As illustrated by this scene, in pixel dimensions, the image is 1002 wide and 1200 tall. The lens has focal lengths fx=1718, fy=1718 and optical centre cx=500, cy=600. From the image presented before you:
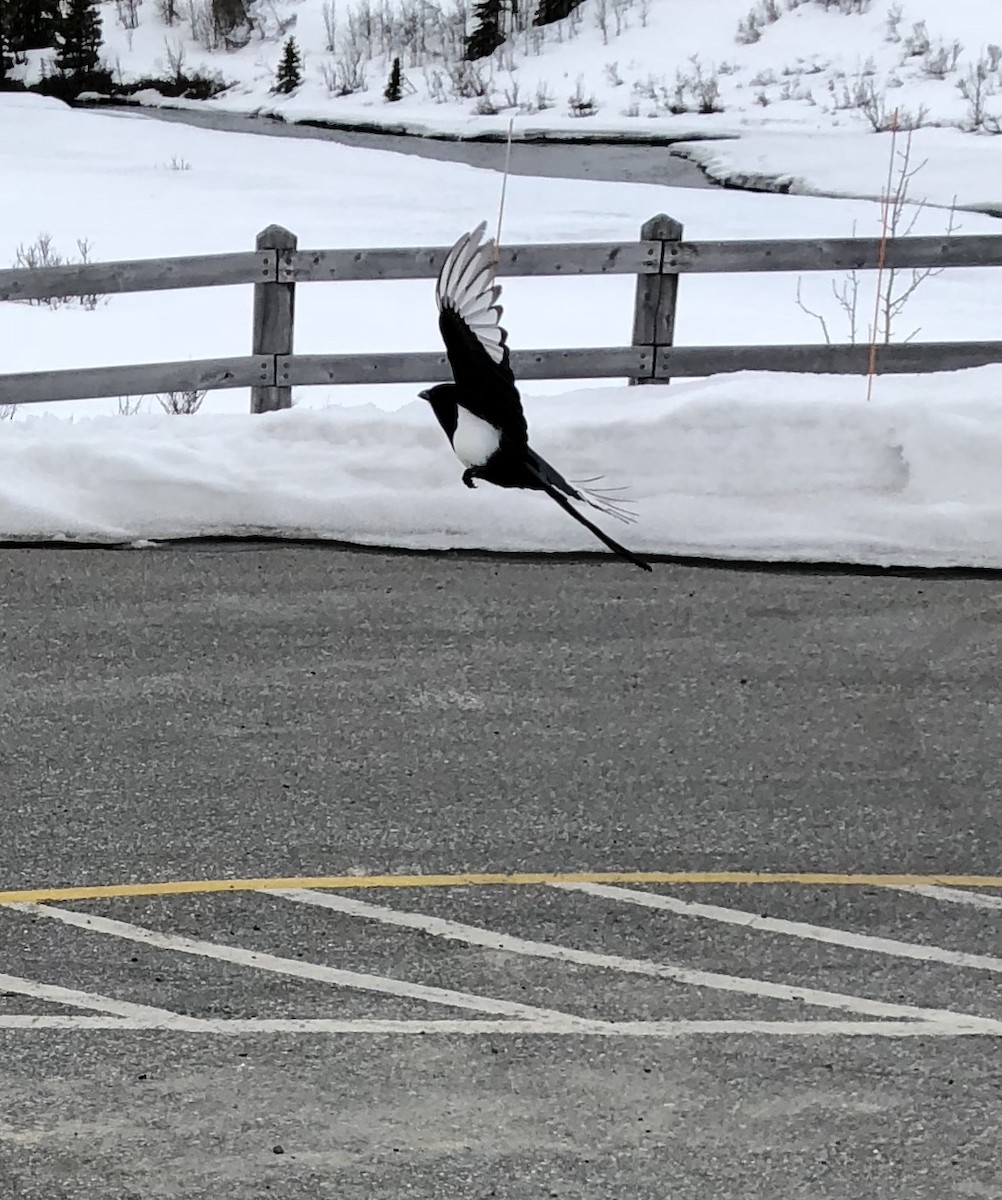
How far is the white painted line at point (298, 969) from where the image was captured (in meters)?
4.29

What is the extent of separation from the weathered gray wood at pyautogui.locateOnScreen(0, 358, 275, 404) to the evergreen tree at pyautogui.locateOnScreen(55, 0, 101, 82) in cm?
2715

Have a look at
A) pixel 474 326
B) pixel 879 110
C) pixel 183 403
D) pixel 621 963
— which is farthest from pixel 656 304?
pixel 879 110

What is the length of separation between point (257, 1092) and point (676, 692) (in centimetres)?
317

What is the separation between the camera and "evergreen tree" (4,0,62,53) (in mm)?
35719

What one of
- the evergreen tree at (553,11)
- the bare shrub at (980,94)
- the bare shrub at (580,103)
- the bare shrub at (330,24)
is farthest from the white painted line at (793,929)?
the evergreen tree at (553,11)

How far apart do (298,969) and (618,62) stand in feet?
105

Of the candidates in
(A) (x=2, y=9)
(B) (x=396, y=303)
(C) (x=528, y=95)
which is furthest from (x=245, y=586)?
(A) (x=2, y=9)

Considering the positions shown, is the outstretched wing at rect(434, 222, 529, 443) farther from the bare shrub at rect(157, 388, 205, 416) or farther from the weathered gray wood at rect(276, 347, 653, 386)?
the bare shrub at rect(157, 388, 205, 416)

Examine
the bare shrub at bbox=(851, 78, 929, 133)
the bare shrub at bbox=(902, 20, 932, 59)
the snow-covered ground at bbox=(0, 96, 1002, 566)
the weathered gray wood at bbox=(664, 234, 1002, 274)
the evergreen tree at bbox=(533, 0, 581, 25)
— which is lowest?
the snow-covered ground at bbox=(0, 96, 1002, 566)

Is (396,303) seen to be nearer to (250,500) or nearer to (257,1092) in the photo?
(250,500)

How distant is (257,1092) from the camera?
153 inches

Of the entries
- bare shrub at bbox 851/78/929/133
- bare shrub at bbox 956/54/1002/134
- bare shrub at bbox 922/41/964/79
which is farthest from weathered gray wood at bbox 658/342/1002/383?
bare shrub at bbox 922/41/964/79

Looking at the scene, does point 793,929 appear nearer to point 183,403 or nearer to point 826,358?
point 826,358

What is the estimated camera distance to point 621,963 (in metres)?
4.56
